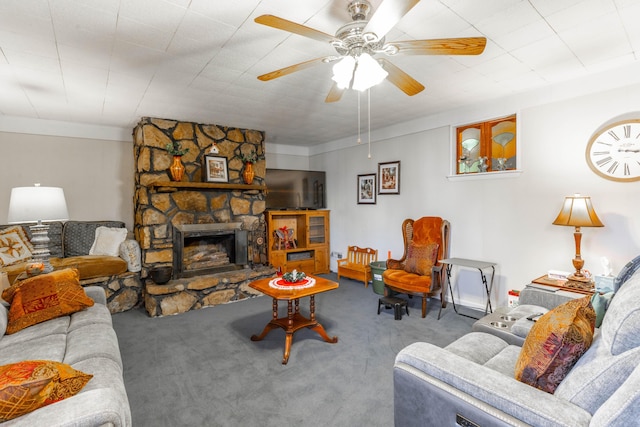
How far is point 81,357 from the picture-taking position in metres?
1.70

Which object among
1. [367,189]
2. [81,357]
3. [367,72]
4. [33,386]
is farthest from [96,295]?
[367,189]

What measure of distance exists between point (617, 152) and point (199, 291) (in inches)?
179

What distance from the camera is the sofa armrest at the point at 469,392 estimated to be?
3.42 feet

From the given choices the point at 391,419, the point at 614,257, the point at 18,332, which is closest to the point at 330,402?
the point at 391,419

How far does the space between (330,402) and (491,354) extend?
1032mm

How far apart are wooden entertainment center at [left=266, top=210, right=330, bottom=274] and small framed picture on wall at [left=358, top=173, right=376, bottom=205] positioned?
0.85 m

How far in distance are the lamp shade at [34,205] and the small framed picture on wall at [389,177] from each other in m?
3.90

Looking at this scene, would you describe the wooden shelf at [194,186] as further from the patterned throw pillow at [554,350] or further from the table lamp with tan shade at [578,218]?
the patterned throw pillow at [554,350]

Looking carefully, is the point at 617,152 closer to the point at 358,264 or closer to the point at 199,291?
the point at 358,264

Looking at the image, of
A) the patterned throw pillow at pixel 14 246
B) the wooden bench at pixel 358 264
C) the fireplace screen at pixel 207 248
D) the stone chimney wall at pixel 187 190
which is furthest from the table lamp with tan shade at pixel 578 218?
the patterned throw pillow at pixel 14 246

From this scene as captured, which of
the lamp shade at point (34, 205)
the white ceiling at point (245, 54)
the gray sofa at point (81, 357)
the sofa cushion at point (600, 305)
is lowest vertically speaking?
the gray sofa at point (81, 357)

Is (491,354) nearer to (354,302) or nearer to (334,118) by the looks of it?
(354,302)

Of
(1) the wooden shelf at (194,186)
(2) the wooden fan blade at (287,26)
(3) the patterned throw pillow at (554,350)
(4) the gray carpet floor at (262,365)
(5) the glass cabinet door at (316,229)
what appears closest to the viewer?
(3) the patterned throw pillow at (554,350)

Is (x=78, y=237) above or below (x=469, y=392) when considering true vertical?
above
